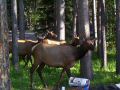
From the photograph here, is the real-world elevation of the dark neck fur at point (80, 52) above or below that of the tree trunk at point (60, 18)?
below

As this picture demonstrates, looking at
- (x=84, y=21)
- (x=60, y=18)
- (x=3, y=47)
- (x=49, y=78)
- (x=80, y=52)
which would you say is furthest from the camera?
(x=60, y=18)

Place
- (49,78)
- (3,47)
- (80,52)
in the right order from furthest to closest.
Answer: (49,78) < (80,52) < (3,47)

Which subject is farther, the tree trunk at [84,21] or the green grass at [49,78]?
the tree trunk at [84,21]

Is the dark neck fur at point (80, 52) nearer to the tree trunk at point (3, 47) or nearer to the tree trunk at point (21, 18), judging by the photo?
the tree trunk at point (3, 47)

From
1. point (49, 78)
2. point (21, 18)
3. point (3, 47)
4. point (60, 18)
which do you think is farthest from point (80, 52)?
point (21, 18)

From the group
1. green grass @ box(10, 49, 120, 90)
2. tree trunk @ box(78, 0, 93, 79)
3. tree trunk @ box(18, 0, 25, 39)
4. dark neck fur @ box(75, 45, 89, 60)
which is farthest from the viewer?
tree trunk @ box(18, 0, 25, 39)

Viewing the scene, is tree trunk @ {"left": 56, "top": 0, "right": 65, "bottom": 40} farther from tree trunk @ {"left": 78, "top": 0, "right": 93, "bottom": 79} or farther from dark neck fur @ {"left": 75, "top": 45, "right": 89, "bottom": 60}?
dark neck fur @ {"left": 75, "top": 45, "right": 89, "bottom": 60}

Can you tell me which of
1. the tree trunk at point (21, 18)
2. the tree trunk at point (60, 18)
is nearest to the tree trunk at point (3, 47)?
the tree trunk at point (60, 18)

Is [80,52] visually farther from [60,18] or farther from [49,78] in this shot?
[60,18]

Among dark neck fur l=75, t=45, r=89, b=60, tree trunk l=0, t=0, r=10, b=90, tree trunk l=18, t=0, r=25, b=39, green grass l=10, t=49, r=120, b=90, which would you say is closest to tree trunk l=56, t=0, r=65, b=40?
green grass l=10, t=49, r=120, b=90

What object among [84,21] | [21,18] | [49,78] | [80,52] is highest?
[84,21]

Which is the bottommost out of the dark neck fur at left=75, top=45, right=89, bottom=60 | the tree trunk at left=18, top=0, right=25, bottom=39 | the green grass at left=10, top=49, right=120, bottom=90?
the green grass at left=10, top=49, right=120, bottom=90

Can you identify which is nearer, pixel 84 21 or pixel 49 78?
pixel 84 21

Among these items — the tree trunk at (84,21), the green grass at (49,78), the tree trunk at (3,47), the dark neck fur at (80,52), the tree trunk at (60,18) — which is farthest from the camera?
the tree trunk at (60,18)
